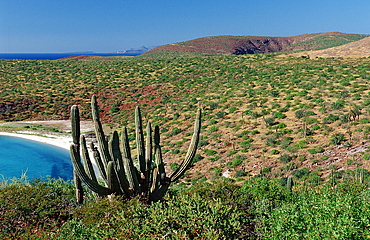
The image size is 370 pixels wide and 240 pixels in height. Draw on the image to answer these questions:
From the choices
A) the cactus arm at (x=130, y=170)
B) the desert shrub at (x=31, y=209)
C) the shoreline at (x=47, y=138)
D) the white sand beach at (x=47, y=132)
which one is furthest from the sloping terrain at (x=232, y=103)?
the desert shrub at (x=31, y=209)

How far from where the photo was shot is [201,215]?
7.55m

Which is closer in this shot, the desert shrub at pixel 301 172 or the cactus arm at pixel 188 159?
the cactus arm at pixel 188 159

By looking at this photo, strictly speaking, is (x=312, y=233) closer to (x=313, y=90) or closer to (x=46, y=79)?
(x=313, y=90)

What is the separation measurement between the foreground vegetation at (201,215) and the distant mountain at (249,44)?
8720cm

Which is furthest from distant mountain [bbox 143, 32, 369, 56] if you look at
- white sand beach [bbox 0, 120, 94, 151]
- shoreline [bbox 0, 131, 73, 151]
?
shoreline [bbox 0, 131, 73, 151]

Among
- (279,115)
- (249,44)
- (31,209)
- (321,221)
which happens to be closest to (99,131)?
(31,209)

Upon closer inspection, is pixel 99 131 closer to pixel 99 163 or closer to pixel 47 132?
pixel 99 163

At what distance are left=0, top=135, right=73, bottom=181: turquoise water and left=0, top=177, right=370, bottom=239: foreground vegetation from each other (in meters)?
9.01

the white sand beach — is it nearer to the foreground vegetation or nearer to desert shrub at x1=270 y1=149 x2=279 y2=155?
the foreground vegetation

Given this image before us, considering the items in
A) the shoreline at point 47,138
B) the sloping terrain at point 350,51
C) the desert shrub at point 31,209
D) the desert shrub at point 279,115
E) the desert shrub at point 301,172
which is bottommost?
the shoreline at point 47,138

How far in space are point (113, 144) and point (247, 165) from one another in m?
9.58

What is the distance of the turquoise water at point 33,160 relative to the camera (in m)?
20.1

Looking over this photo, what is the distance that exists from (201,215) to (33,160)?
18.5m

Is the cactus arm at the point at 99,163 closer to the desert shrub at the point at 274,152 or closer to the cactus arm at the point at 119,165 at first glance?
the cactus arm at the point at 119,165
